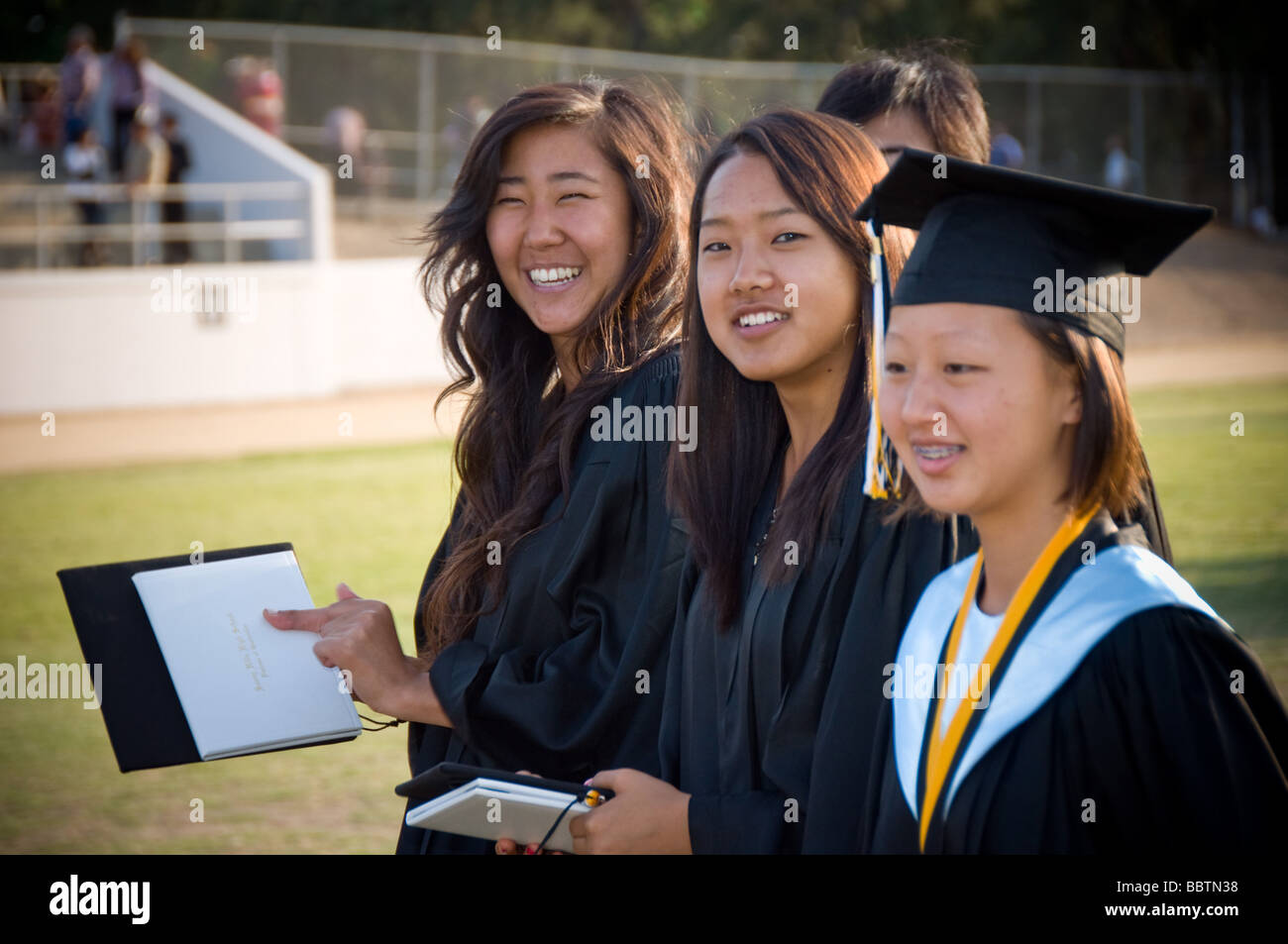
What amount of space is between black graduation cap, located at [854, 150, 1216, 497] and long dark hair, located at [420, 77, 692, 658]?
3.39 feet

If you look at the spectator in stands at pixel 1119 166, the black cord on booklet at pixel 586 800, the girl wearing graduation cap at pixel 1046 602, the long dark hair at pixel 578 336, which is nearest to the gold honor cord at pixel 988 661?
the girl wearing graduation cap at pixel 1046 602

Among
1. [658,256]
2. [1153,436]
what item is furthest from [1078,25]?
[658,256]

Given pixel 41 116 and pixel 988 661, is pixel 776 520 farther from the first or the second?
pixel 41 116

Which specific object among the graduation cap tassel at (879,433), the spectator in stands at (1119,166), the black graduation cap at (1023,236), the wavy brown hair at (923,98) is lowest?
the graduation cap tassel at (879,433)

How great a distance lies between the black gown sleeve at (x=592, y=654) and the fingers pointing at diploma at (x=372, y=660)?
6 cm

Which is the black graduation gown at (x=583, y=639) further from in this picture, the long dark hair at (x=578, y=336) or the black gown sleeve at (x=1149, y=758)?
the black gown sleeve at (x=1149, y=758)

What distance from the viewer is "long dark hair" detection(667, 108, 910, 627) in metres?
2.51

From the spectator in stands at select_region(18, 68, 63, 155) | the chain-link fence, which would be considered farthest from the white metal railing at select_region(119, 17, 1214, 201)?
the spectator in stands at select_region(18, 68, 63, 155)

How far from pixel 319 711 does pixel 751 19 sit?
105 feet

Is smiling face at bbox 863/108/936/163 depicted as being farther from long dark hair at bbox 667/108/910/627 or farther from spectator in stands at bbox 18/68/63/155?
spectator in stands at bbox 18/68/63/155

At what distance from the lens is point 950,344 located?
2020 millimetres

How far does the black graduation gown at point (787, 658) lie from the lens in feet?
7.75

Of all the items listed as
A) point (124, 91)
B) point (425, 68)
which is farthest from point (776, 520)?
point (425, 68)

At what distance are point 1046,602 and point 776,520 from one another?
680 millimetres
